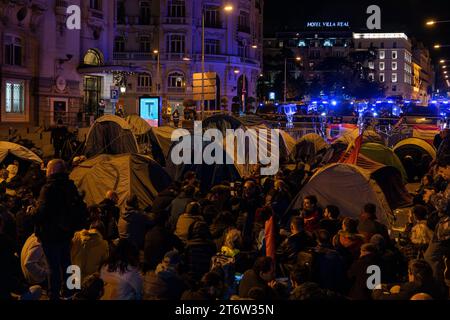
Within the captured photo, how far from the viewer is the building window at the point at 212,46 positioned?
201ft

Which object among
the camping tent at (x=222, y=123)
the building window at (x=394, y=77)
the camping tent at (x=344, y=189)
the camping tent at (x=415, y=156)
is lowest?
the camping tent at (x=344, y=189)

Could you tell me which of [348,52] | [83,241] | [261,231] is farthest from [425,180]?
[348,52]

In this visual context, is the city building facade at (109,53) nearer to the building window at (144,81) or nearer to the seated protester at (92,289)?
the building window at (144,81)

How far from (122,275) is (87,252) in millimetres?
2107

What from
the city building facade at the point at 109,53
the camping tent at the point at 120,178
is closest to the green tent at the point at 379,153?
the camping tent at the point at 120,178

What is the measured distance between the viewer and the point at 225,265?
866 centimetres

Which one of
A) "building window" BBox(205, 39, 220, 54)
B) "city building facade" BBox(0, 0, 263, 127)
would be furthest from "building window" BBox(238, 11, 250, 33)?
"building window" BBox(205, 39, 220, 54)

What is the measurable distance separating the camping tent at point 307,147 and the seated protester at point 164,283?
15795 millimetres

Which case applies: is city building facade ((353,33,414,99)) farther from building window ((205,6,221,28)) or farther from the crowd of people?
the crowd of people

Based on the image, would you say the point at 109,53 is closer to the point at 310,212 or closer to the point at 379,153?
the point at 379,153

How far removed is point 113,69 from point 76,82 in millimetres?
3213

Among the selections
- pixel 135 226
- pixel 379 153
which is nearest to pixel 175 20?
pixel 379 153

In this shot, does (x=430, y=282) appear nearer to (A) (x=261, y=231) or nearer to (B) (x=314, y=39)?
(A) (x=261, y=231)

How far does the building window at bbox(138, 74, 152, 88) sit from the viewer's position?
2421 inches
